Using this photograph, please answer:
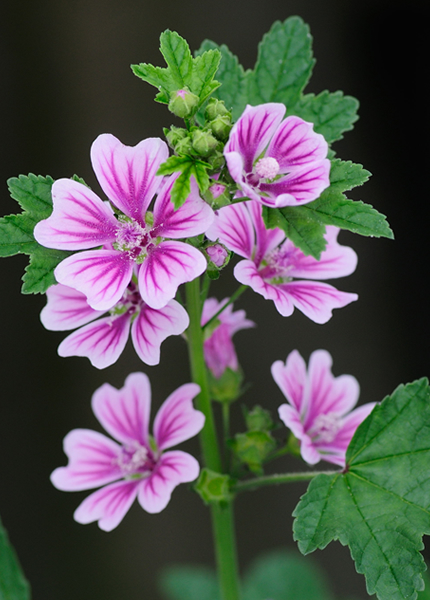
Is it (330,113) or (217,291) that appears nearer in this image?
(330,113)

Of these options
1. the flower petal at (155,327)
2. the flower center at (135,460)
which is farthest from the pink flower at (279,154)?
the flower center at (135,460)

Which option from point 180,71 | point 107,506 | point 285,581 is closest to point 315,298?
point 180,71

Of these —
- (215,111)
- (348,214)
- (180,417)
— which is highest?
(215,111)

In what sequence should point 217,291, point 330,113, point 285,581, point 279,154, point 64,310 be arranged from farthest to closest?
point 217,291 → point 285,581 → point 330,113 → point 64,310 → point 279,154

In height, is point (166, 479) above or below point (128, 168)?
below

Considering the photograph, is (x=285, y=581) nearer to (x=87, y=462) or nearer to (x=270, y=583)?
(x=270, y=583)

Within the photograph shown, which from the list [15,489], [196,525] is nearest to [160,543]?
[196,525]

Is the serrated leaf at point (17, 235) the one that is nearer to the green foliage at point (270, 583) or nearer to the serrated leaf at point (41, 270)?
the serrated leaf at point (41, 270)

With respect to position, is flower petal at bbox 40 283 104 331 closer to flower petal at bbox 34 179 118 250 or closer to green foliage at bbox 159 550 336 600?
flower petal at bbox 34 179 118 250
